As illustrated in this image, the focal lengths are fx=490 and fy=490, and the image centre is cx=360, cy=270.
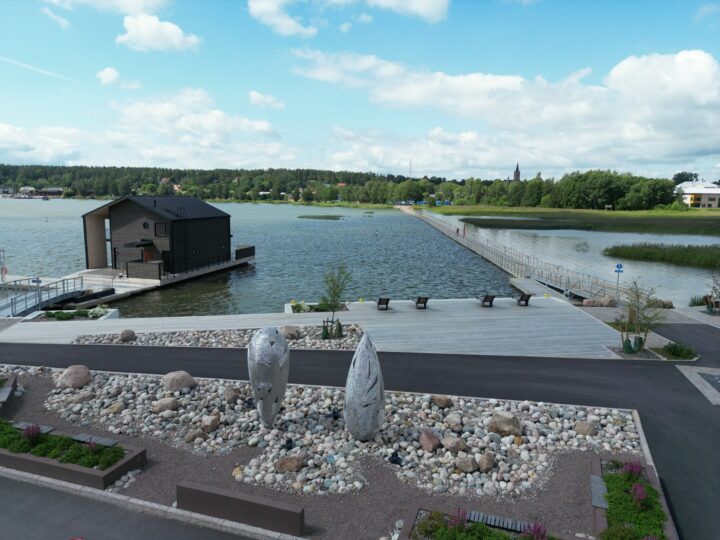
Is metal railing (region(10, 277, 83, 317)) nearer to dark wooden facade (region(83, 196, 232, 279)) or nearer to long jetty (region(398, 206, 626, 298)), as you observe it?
dark wooden facade (region(83, 196, 232, 279))

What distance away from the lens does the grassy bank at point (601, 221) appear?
8736cm

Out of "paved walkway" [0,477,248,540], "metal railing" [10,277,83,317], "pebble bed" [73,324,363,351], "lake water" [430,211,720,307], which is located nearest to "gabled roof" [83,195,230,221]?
"metal railing" [10,277,83,317]

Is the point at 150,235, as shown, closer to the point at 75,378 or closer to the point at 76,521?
the point at 75,378

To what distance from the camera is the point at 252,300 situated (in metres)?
33.4

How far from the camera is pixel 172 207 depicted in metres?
38.9

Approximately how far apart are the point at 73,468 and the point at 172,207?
107 ft

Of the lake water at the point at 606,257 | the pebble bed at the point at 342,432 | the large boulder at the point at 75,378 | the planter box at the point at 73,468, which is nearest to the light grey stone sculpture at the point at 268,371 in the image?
the pebble bed at the point at 342,432

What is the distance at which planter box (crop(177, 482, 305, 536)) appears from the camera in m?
7.62

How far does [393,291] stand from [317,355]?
2031 cm

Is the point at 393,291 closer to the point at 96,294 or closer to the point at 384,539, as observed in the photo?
the point at 96,294

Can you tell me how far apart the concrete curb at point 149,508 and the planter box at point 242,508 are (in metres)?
0.08

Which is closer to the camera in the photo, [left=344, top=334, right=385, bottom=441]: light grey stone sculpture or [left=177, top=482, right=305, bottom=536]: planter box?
[left=177, top=482, right=305, bottom=536]: planter box

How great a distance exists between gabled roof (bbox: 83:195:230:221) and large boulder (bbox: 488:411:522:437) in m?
31.4

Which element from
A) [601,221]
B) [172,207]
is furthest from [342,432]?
[601,221]
